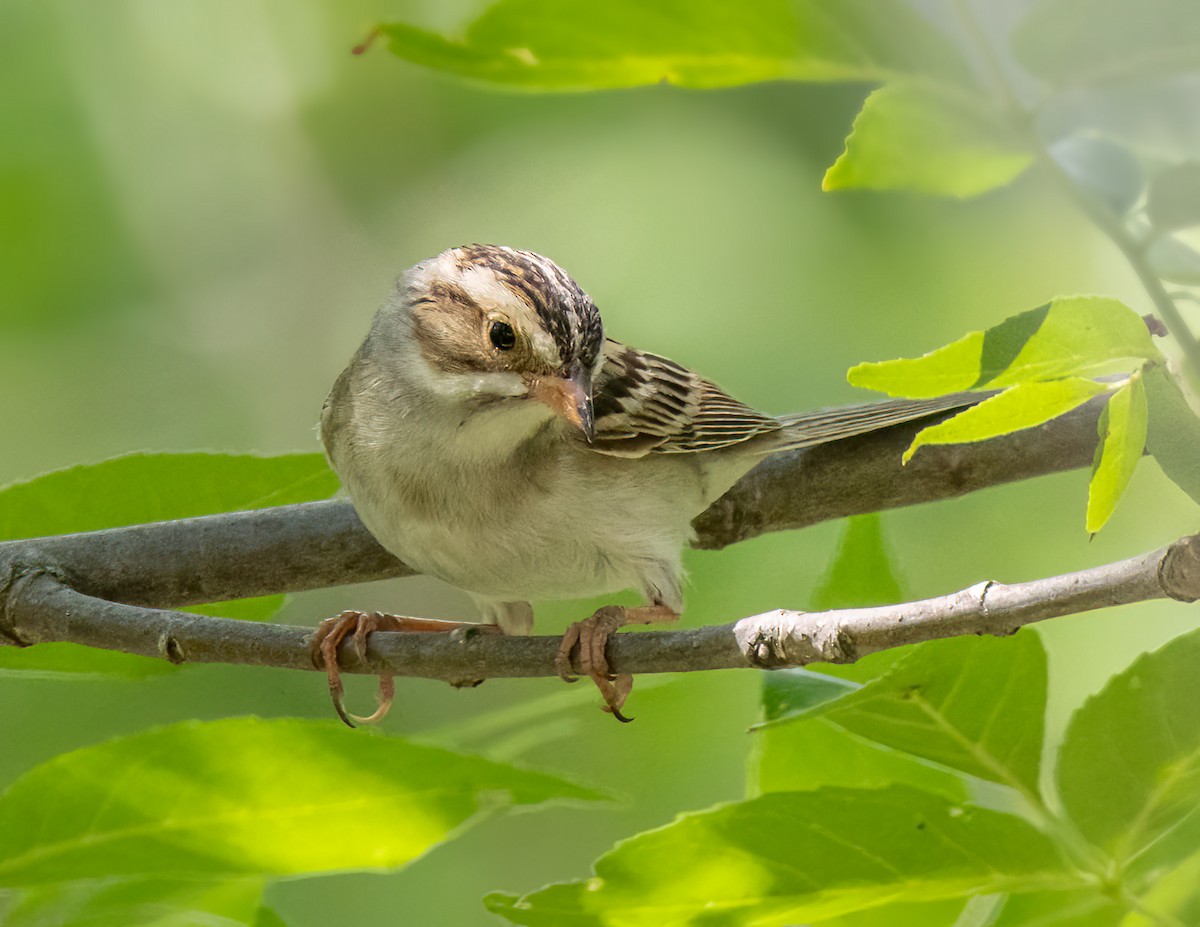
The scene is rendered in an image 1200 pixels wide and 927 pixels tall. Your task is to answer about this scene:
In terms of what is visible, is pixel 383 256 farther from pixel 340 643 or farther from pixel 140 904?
pixel 140 904

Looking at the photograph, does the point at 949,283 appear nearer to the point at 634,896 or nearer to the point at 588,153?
the point at 588,153

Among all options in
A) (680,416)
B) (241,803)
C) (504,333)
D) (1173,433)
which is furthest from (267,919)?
(680,416)

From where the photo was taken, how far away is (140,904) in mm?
1098

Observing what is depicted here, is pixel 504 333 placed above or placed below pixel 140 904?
above

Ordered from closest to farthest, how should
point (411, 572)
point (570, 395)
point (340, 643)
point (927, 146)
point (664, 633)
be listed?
point (927, 146), point (664, 633), point (570, 395), point (340, 643), point (411, 572)

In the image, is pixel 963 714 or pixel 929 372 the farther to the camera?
pixel 963 714

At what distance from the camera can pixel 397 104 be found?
367cm

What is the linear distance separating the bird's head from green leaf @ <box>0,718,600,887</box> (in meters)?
0.76

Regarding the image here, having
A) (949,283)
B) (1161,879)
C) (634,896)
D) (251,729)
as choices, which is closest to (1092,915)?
(1161,879)

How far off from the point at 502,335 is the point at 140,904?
1.09 m

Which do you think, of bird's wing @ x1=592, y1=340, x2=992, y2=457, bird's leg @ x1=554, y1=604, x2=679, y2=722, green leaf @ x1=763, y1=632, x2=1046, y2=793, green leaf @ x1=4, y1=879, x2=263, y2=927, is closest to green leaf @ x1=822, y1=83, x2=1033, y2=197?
green leaf @ x1=763, y1=632, x2=1046, y2=793

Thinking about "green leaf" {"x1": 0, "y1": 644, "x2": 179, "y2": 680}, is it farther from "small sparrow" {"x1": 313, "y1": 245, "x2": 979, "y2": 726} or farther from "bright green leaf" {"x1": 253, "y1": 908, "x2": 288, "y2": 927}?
"bright green leaf" {"x1": 253, "y1": 908, "x2": 288, "y2": 927}

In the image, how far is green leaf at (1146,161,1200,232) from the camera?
0.75 metres

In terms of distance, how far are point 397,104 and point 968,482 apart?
93.4 inches
